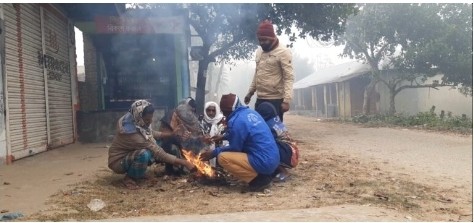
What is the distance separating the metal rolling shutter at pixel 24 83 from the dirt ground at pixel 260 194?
53 cm

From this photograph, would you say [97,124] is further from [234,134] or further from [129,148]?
[234,134]

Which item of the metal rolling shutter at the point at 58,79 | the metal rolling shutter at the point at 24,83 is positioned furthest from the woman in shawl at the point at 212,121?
the metal rolling shutter at the point at 58,79

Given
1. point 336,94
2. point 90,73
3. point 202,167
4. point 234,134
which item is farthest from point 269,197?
point 336,94

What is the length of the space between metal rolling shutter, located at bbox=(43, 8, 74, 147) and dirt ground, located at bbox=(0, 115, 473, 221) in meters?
1.93

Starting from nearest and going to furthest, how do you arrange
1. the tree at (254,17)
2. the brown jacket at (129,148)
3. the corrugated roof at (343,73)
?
the brown jacket at (129,148)
the tree at (254,17)
the corrugated roof at (343,73)

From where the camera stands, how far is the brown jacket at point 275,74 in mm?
5203

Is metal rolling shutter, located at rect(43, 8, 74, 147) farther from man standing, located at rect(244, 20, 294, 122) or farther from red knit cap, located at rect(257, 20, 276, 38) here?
red knit cap, located at rect(257, 20, 276, 38)

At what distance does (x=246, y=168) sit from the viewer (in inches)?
169

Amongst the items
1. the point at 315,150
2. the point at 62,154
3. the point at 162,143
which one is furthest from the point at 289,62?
the point at 62,154

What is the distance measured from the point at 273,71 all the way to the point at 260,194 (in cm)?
187

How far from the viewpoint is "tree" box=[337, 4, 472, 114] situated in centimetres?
1656

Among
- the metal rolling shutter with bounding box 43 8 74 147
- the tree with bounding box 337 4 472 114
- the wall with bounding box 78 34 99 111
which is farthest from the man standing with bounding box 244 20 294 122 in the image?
the tree with bounding box 337 4 472 114

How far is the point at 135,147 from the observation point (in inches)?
185

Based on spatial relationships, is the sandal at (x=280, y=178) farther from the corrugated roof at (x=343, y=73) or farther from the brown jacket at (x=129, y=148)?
the corrugated roof at (x=343, y=73)
